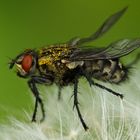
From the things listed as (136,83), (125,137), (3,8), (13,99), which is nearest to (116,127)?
(125,137)

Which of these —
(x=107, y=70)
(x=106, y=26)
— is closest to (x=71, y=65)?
(x=107, y=70)

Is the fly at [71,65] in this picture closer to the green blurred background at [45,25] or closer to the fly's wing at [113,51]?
the fly's wing at [113,51]

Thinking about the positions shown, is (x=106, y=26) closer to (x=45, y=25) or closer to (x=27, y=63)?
(x=27, y=63)

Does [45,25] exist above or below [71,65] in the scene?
above

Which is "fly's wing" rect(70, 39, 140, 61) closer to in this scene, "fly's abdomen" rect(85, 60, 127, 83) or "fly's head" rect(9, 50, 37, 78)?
"fly's abdomen" rect(85, 60, 127, 83)

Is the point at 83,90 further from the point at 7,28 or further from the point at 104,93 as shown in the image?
the point at 7,28

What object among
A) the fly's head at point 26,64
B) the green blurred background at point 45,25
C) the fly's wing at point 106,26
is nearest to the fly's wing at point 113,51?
the fly's head at point 26,64

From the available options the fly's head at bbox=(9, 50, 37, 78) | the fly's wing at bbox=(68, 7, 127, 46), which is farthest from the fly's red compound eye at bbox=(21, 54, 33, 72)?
the fly's wing at bbox=(68, 7, 127, 46)
